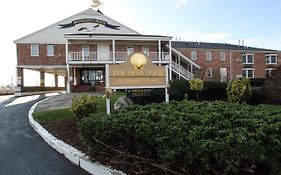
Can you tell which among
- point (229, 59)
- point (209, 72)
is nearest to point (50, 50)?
point (209, 72)

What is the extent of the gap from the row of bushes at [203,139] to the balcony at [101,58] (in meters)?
31.9

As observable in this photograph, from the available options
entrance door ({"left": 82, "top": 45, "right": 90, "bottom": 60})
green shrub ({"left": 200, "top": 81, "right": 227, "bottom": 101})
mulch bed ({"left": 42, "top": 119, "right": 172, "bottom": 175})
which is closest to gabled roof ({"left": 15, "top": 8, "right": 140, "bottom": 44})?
entrance door ({"left": 82, "top": 45, "right": 90, "bottom": 60})

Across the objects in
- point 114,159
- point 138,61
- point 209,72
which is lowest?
point 114,159

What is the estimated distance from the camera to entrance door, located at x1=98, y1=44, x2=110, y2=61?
39.9 m

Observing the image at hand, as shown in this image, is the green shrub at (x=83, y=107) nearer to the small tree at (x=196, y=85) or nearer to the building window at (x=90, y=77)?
the small tree at (x=196, y=85)

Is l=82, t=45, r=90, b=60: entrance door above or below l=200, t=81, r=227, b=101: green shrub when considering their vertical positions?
above

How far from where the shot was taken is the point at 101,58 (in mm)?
40000

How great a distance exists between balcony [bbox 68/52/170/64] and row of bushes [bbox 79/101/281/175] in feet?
105

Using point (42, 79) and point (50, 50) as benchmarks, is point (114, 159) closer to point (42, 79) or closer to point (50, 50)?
point (50, 50)

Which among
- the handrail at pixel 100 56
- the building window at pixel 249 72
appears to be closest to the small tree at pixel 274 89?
the handrail at pixel 100 56

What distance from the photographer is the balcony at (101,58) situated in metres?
38.3

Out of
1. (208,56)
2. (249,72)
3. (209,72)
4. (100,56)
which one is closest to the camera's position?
(100,56)

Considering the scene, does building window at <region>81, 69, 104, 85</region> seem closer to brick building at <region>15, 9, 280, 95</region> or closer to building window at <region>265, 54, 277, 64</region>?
brick building at <region>15, 9, 280, 95</region>

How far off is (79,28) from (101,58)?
6991mm
